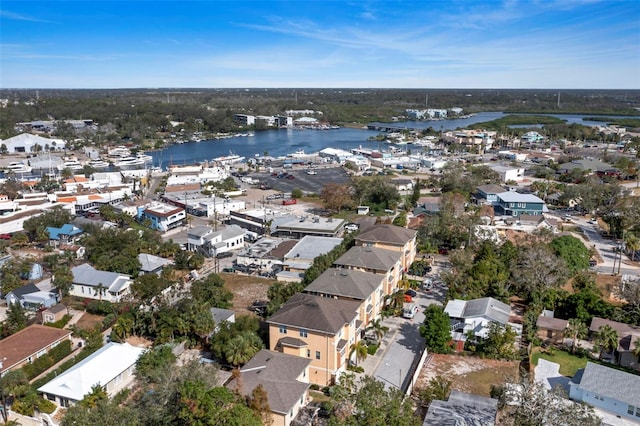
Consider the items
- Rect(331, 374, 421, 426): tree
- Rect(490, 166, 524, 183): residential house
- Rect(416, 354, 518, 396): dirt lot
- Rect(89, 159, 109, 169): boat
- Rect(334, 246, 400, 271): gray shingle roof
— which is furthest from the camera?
Rect(89, 159, 109, 169): boat

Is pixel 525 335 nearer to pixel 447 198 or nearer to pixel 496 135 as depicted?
pixel 447 198

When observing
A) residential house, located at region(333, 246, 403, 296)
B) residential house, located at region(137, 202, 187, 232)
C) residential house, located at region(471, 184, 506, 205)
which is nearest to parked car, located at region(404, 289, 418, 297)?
residential house, located at region(333, 246, 403, 296)

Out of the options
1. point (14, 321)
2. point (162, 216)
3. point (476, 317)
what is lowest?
point (14, 321)

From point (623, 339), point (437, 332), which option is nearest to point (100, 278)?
point (437, 332)

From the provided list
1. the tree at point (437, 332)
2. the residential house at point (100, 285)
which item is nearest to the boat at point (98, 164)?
the residential house at point (100, 285)

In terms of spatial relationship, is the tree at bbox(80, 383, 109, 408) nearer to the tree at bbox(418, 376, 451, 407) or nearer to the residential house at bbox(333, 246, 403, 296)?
the tree at bbox(418, 376, 451, 407)

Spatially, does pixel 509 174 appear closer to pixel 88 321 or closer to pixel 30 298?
pixel 88 321

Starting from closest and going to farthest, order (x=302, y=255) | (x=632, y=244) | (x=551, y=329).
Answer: (x=551, y=329)
(x=302, y=255)
(x=632, y=244)
